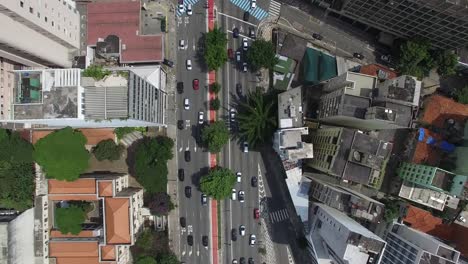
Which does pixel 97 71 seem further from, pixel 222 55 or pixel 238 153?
pixel 238 153

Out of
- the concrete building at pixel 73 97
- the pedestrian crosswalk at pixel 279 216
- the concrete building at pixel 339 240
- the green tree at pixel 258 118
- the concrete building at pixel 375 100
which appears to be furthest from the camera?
the pedestrian crosswalk at pixel 279 216

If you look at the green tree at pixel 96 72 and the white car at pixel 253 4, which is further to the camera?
the white car at pixel 253 4

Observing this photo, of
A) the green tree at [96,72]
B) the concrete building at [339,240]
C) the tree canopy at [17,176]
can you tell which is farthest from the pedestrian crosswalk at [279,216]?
the tree canopy at [17,176]

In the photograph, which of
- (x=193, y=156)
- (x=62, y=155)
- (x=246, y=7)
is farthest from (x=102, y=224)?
(x=246, y=7)

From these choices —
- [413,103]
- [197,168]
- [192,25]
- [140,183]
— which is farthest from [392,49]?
[140,183]

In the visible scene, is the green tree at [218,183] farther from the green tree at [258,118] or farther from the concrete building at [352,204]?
the concrete building at [352,204]

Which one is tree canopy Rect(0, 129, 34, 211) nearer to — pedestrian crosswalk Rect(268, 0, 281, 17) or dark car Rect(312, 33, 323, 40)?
pedestrian crosswalk Rect(268, 0, 281, 17)

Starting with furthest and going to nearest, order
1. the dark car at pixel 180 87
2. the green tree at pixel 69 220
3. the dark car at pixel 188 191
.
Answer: the dark car at pixel 180 87
the dark car at pixel 188 191
the green tree at pixel 69 220
